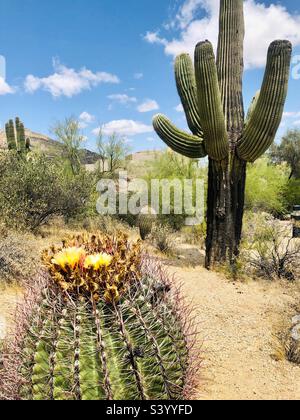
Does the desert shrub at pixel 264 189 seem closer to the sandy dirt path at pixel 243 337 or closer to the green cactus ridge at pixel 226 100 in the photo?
the green cactus ridge at pixel 226 100

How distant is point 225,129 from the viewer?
652cm

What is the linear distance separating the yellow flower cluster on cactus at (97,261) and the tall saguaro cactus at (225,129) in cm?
453

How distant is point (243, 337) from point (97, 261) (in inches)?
102

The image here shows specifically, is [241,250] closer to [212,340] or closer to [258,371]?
[212,340]

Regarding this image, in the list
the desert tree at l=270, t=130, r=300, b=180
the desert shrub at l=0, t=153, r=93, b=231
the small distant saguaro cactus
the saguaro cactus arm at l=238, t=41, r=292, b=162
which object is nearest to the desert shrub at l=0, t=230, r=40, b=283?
the desert shrub at l=0, t=153, r=93, b=231

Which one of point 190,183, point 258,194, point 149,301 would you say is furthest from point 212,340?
point 258,194

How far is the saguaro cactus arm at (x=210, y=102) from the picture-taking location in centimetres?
591

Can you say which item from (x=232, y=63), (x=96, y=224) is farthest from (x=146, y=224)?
(x=232, y=63)

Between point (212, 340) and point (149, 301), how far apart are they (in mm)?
2050

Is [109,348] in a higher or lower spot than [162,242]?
higher

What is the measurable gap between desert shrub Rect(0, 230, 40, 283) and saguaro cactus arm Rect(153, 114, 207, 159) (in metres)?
3.35

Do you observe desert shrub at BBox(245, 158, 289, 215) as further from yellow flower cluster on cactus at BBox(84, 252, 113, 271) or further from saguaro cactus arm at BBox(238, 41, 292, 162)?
yellow flower cluster on cactus at BBox(84, 252, 113, 271)

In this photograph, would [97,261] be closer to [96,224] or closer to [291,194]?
[96,224]
